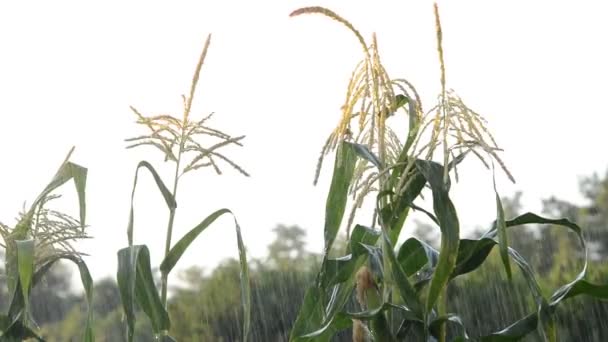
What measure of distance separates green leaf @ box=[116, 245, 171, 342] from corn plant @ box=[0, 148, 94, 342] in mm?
104

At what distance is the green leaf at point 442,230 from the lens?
3.41ft

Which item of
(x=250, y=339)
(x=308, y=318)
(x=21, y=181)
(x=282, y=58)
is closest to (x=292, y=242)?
(x=250, y=339)

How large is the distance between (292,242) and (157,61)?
0.74 metres

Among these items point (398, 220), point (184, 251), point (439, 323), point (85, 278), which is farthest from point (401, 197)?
point (85, 278)

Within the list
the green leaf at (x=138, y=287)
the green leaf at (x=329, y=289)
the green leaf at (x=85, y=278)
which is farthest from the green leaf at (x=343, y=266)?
the green leaf at (x=85, y=278)

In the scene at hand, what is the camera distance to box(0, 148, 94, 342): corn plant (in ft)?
4.00

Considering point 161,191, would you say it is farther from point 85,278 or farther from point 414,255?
point 414,255

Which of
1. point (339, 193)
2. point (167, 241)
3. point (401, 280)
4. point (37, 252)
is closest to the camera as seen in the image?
point (401, 280)

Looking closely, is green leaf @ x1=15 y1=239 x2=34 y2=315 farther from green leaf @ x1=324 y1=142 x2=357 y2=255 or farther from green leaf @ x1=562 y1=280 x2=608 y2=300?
green leaf @ x1=562 y1=280 x2=608 y2=300

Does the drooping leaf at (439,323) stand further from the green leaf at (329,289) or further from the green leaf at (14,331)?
the green leaf at (14,331)

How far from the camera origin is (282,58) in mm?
2873

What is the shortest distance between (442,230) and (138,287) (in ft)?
1.34

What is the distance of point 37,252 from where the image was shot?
4.50 ft

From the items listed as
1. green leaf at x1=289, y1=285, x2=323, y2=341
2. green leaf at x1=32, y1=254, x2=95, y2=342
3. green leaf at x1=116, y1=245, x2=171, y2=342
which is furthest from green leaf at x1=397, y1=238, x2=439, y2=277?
green leaf at x1=32, y1=254, x2=95, y2=342
